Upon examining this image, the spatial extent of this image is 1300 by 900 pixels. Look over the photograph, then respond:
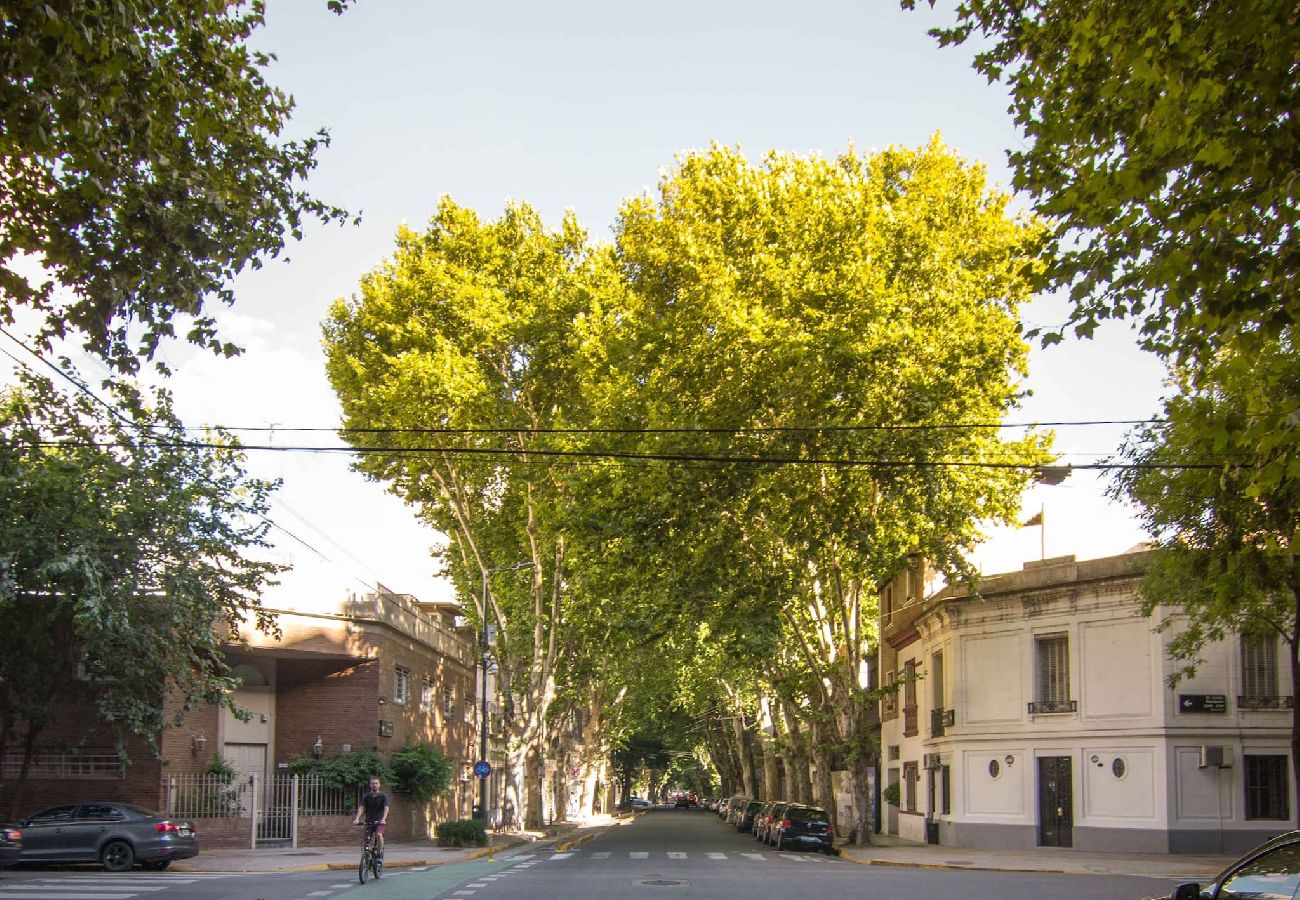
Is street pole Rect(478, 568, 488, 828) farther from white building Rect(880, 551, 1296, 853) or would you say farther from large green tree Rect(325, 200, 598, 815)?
white building Rect(880, 551, 1296, 853)

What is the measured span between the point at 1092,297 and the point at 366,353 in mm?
29851

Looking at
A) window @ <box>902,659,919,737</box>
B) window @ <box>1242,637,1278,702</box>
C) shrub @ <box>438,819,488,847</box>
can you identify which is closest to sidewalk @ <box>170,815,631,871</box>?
shrub @ <box>438,819,488,847</box>

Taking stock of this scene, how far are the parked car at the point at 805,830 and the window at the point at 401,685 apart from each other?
11.6 metres

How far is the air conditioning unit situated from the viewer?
30.6 meters

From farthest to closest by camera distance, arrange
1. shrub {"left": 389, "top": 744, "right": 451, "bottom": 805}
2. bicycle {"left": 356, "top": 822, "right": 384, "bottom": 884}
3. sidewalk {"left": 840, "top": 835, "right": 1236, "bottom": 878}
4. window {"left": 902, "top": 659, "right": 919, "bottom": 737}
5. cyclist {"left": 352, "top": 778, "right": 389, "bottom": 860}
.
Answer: window {"left": 902, "top": 659, "right": 919, "bottom": 737}, shrub {"left": 389, "top": 744, "right": 451, "bottom": 805}, sidewalk {"left": 840, "top": 835, "right": 1236, "bottom": 878}, cyclist {"left": 352, "top": 778, "right": 389, "bottom": 860}, bicycle {"left": 356, "top": 822, "right": 384, "bottom": 884}

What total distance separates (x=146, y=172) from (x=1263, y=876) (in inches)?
447

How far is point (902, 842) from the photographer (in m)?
40.9

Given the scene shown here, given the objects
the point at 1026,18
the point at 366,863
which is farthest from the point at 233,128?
the point at 366,863

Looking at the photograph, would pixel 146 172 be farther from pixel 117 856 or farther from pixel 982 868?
pixel 982 868

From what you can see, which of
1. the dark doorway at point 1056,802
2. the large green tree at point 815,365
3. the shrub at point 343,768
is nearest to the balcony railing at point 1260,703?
the dark doorway at point 1056,802

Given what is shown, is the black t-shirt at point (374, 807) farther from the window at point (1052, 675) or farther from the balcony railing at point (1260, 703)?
the balcony railing at point (1260, 703)

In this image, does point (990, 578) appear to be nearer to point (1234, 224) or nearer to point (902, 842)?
point (902, 842)

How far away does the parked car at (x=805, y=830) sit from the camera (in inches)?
1410

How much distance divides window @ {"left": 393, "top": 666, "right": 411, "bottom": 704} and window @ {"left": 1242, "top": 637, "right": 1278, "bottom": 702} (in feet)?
73.8
